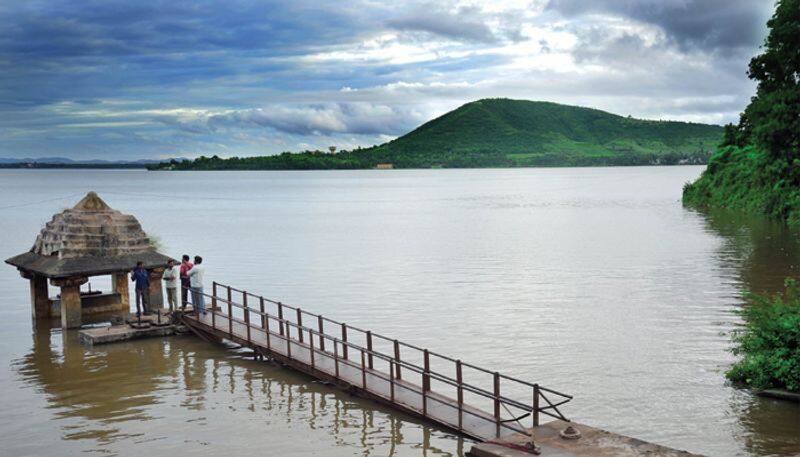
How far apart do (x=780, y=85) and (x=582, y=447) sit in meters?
43.3

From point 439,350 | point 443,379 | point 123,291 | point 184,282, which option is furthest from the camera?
point 123,291

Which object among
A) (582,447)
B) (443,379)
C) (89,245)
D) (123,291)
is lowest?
(582,447)

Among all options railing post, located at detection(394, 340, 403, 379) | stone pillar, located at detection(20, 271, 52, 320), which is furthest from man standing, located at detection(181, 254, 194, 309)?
railing post, located at detection(394, 340, 403, 379)

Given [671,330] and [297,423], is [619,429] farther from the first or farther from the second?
[671,330]

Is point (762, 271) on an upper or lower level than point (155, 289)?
lower

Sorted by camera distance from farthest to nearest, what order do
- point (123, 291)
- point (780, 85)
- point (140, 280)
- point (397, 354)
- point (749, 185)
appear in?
point (749, 185) → point (780, 85) → point (123, 291) → point (140, 280) → point (397, 354)

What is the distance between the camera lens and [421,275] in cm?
4431

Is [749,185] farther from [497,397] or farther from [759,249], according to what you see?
[497,397]

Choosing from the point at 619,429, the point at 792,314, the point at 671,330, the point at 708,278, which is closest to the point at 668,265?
the point at 708,278

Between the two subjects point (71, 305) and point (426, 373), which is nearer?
point (426, 373)

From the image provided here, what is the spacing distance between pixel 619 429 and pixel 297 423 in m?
7.78

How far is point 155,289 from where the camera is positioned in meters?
31.1

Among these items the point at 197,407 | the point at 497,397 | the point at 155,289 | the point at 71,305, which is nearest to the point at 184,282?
the point at 155,289

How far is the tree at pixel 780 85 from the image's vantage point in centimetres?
4750
